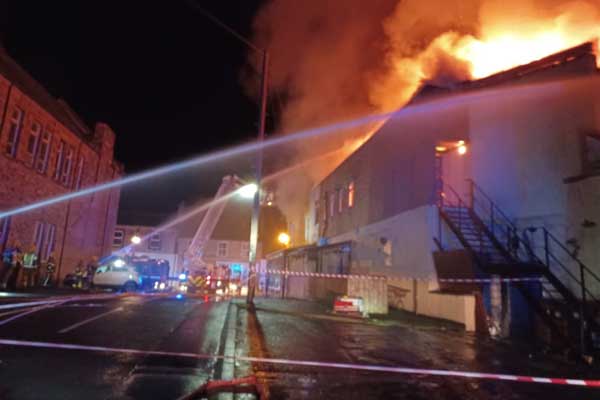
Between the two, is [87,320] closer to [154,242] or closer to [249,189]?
[249,189]

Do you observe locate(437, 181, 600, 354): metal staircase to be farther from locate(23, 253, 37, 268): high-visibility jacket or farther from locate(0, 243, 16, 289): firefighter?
locate(23, 253, 37, 268): high-visibility jacket

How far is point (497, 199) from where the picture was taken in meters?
12.6

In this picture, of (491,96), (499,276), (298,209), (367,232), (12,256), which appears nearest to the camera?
(499,276)

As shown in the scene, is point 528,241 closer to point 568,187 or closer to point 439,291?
point 568,187

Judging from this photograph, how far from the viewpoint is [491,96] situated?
43.2 ft

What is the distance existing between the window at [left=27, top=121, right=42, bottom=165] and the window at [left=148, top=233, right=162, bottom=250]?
27.6 m

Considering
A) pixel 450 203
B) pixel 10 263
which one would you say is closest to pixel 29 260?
pixel 10 263

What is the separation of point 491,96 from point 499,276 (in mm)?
6348

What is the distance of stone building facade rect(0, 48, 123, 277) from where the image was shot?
17312mm

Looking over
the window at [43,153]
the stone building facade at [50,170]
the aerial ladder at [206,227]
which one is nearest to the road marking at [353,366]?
the stone building facade at [50,170]

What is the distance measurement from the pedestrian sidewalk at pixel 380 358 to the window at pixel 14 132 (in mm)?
13085

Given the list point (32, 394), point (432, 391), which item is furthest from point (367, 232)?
point (32, 394)

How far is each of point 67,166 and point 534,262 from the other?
2195cm

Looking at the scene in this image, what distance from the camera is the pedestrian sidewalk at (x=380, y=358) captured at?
473cm
